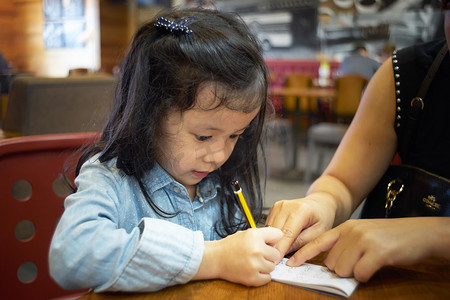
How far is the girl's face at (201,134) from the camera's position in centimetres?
83

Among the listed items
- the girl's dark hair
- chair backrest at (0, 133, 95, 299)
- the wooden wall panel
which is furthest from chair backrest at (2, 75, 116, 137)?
the wooden wall panel

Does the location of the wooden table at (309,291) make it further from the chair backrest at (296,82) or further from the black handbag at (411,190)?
the chair backrest at (296,82)

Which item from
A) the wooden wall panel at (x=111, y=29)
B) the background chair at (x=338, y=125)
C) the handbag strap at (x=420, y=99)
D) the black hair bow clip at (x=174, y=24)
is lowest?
the background chair at (x=338, y=125)

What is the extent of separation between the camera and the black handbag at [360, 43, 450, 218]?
0.91m

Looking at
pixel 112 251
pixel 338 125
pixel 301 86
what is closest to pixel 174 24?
pixel 112 251

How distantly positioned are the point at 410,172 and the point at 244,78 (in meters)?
0.46

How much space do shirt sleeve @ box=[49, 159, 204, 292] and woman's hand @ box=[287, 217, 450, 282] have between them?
22cm

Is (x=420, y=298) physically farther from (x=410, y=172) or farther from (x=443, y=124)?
(x=443, y=124)

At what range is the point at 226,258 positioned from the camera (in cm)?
69

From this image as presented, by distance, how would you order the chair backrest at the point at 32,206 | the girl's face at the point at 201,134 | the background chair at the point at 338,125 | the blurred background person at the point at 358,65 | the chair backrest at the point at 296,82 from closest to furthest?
the girl's face at the point at 201,134
the chair backrest at the point at 32,206
the background chair at the point at 338,125
the blurred background person at the point at 358,65
the chair backrest at the point at 296,82

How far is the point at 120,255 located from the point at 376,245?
424 mm

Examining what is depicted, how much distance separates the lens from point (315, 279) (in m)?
0.70

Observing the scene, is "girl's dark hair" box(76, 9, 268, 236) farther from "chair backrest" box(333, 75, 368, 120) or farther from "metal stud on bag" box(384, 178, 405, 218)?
"chair backrest" box(333, 75, 368, 120)

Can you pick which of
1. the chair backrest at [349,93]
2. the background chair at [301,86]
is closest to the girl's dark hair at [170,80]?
the chair backrest at [349,93]
